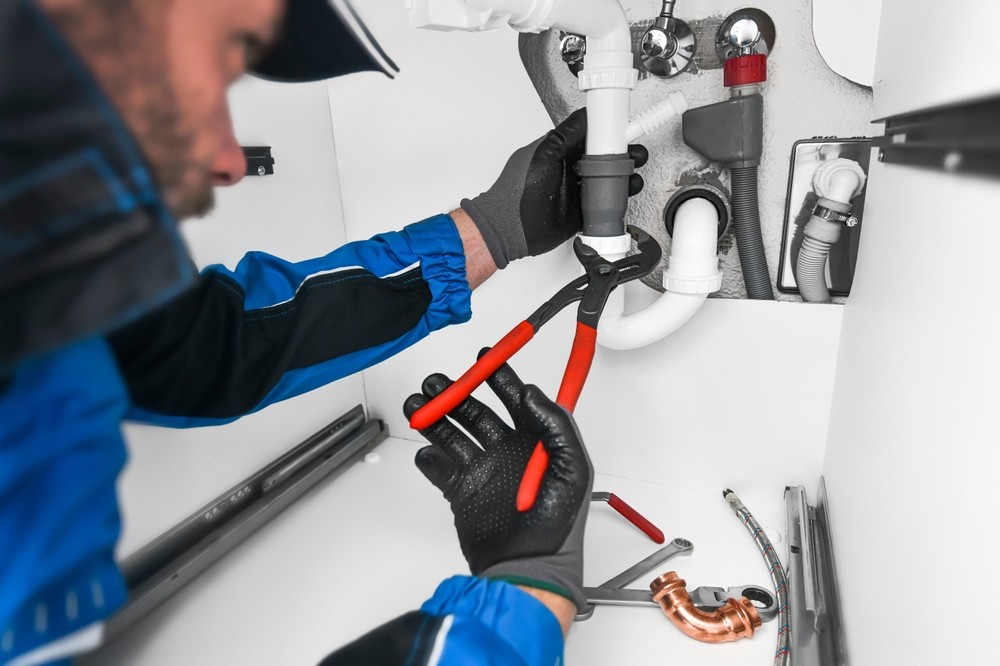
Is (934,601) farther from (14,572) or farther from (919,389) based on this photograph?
(14,572)

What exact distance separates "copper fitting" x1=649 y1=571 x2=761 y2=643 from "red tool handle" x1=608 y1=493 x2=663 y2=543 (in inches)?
4.9

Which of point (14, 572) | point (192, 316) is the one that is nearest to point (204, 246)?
point (192, 316)

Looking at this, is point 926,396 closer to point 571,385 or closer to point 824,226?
point 571,385

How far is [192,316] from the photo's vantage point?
597mm

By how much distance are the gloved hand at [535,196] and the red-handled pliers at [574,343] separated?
0.06 meters

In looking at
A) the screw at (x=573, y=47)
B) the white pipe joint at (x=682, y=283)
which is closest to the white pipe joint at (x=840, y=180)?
the white pipe joint at (x=682, y=283)

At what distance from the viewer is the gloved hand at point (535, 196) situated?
2.46ft

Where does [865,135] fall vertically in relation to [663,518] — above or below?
above

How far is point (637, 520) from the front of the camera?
33.4 inches

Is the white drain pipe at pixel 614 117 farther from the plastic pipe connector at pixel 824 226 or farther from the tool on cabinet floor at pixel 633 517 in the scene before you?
the tool on cabinet floor at pixel 633 517

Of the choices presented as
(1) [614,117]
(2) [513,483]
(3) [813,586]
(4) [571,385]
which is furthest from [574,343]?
(3) [813,586]

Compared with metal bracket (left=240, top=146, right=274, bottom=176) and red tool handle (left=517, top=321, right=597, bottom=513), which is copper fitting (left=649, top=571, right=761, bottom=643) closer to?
red tool handle (left=517, top=321, right=597, bottom=513)

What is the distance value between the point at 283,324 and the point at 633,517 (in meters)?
0.55

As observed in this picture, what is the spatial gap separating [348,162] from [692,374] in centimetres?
70
